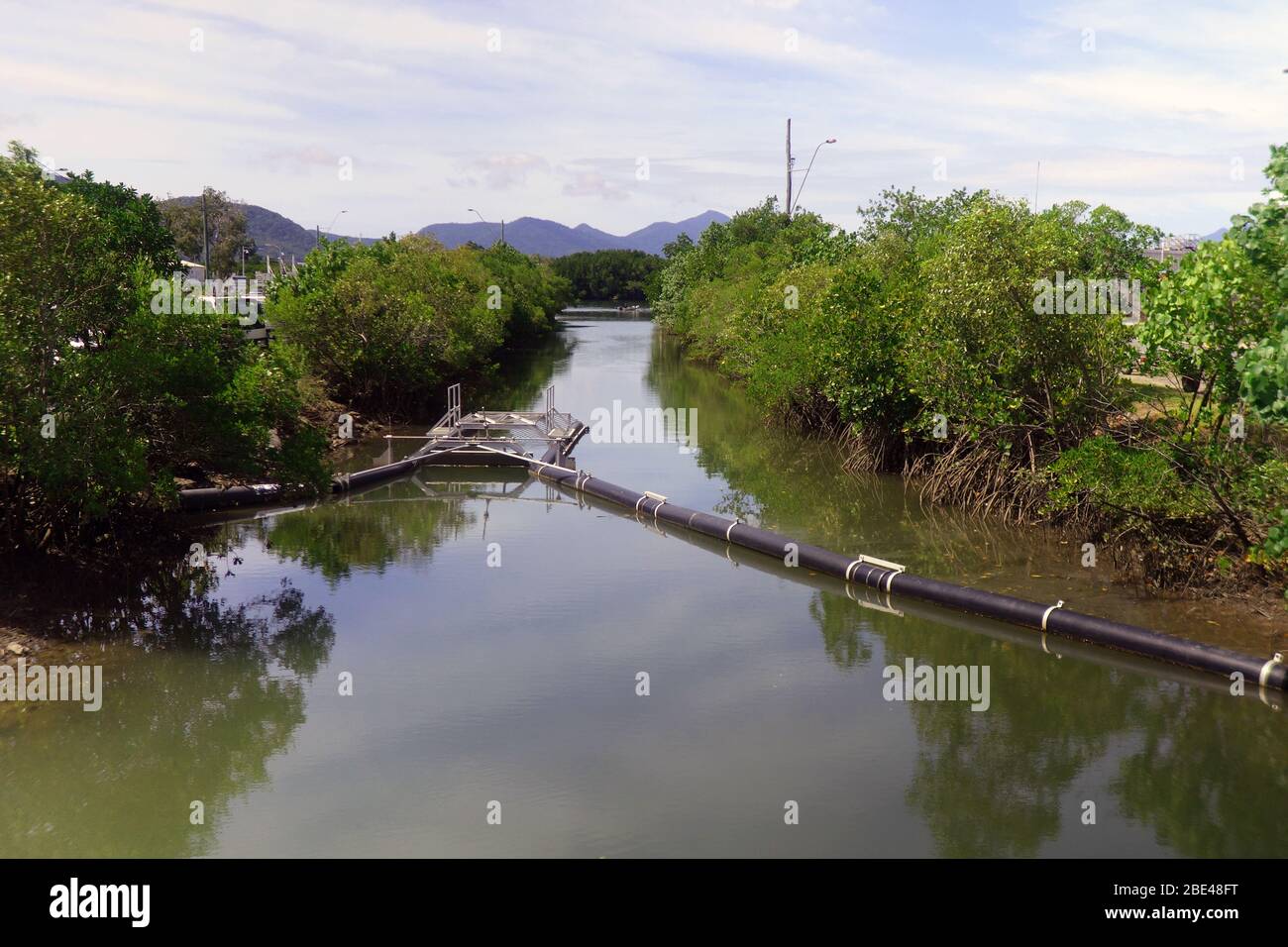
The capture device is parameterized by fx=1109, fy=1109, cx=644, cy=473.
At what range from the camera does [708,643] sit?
48.1 ft

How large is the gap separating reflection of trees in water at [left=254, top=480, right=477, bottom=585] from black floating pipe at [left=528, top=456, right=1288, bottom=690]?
3.85m

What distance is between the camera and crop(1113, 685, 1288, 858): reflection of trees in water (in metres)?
9.75

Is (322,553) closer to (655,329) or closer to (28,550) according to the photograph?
(28,550)

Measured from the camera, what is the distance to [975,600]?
612 inches

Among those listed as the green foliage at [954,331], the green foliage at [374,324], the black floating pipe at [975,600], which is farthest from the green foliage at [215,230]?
the black floating pipe at [975,600]

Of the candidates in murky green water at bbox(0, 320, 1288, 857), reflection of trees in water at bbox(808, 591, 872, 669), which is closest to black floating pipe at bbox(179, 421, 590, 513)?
murky green water at bbox(0, 320, 1288, 857)

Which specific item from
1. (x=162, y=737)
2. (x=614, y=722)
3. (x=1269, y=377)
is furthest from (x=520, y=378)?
(x=1269, y=377)

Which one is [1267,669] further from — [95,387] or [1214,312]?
[95,387]

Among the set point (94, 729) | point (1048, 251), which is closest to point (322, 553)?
point (94, 729)

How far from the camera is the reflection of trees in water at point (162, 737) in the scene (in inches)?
386

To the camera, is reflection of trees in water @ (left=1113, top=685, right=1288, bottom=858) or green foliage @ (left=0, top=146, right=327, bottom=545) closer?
reflection of trees in water @ (left=1113, top=685, right=1288, bottom=858)

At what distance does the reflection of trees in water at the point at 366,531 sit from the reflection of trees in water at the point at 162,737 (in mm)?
3225

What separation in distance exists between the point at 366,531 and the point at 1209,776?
1536 centimetres

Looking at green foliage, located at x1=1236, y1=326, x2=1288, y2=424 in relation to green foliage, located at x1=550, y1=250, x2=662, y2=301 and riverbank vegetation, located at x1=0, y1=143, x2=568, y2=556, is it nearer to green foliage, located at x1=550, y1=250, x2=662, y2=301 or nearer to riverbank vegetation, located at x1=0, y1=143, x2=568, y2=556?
riverbank vegetation, located at x1=0, y1=143, x2=568, y2=556
